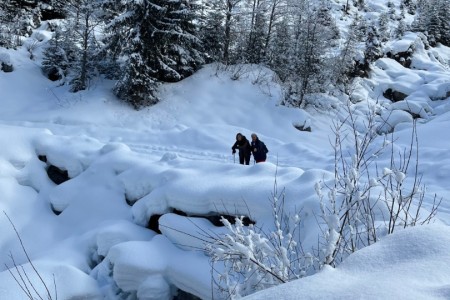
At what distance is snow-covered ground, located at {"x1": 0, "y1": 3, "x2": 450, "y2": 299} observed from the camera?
2.49m

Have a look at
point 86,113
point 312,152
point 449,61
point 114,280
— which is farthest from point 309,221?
point 449,61

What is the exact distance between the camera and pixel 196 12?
21.1 m

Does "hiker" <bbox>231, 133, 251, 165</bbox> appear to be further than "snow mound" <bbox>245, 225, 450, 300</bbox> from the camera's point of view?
Yes

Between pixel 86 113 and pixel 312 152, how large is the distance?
429 inches

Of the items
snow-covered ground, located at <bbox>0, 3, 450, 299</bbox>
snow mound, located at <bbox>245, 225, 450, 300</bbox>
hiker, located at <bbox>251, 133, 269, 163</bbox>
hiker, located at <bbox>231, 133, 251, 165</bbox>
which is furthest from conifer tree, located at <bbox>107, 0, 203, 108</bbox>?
snow mound, located at <bbox>245, 225, 450, 300</bbox>

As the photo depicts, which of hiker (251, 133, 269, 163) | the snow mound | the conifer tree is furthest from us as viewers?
the conifer tree

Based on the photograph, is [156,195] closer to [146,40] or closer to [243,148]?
[243,148]

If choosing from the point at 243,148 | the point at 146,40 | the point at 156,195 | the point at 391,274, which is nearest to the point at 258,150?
the point at 243,148

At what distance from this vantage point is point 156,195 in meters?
8.13

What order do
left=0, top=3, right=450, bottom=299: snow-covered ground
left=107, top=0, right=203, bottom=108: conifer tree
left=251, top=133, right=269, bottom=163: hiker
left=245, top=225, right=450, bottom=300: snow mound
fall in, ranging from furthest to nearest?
1. left=107, top=0, right=203, bottom=108: conifer tree
2. left=251, top=133, right=269, bottom=163: hiker
3. left=0, top=3, right=450, bottom=299: snow-covered ground
4. left=245, top=225, right=450, bottom=300: snow mound

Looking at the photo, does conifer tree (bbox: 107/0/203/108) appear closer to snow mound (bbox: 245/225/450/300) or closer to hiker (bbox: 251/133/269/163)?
hiker (bbox: 251/133/269/163)

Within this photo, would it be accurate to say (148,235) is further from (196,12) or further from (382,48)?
(382,48)

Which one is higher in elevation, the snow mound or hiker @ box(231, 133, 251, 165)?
the snow mound

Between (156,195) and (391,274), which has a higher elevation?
(391,274)
